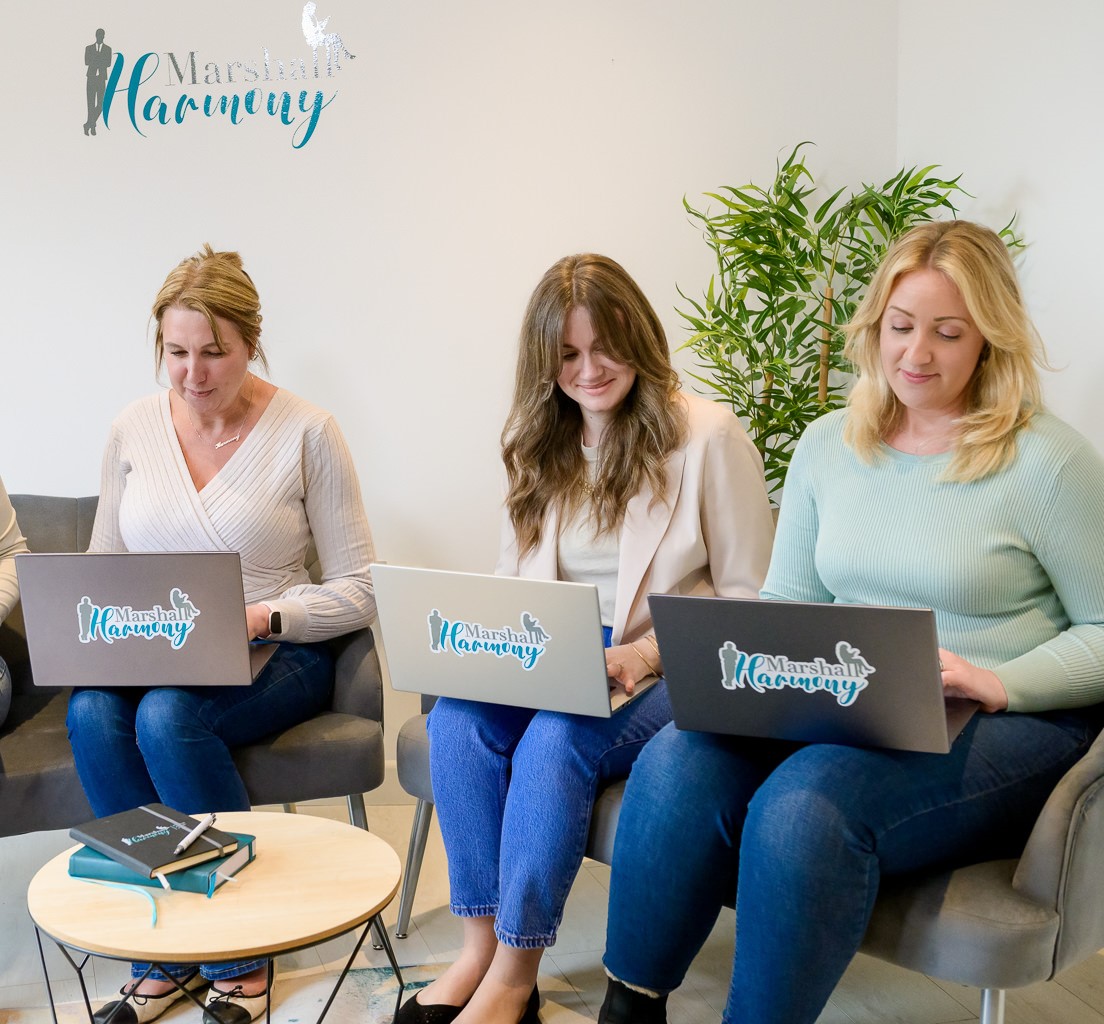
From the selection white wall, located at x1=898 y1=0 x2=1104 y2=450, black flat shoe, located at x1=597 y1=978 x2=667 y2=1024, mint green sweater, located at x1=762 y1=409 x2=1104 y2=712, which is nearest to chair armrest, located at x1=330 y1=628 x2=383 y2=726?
black flat shoe, located at x1=597 y1=978 x2=667 y2=1024

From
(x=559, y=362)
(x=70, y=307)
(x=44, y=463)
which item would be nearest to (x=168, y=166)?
(x=70, y=307)

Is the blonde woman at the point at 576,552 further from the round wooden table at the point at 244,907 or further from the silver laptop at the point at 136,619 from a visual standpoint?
the silver laptop at the point at 136,619

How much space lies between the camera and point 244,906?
4.35ft

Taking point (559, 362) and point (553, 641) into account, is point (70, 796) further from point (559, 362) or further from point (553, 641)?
point (559, 362)

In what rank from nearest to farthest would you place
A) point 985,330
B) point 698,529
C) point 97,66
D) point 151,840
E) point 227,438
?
point 151,840
point 985,330
point 698,529
point 227,438
point 97,66

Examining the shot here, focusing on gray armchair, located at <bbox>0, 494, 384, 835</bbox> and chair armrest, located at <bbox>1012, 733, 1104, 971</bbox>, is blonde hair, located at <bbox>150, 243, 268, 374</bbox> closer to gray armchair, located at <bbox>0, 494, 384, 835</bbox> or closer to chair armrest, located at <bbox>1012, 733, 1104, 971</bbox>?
gray armchair, located at <bbox>0, 494, 384, 835</bbox>

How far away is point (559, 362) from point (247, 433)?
629 mm

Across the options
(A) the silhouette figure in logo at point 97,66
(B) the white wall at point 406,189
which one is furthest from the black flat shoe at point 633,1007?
(A) the silhouette figure in logo at point 97,66

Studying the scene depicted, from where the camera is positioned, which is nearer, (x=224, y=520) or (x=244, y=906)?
(x=244, y=906)

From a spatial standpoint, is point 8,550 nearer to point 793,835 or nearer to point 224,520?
point 224,520

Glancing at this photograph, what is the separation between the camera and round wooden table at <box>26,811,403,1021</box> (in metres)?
1.24

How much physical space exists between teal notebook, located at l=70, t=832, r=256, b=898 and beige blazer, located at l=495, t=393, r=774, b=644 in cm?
71

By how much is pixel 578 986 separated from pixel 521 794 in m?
0.46

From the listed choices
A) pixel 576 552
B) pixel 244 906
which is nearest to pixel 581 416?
pixel 576 552
